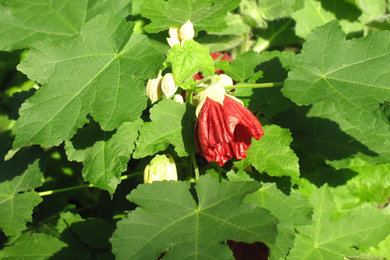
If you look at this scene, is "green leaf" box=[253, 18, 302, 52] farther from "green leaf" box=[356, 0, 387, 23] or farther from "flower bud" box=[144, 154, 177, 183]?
"flower bud" box=[144, 154, 177, 183]

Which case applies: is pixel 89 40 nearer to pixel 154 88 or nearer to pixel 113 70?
pixel 113 70

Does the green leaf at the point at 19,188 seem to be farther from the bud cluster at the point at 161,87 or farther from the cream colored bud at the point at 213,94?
the cream colored bud at the point at 213,94

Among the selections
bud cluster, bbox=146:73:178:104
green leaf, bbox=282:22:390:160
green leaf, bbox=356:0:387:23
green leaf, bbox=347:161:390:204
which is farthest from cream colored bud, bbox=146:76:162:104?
green leaf, bbox=356:0:387:23

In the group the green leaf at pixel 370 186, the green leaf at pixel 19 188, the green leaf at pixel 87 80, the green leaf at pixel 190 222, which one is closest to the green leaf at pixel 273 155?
the green leaf at pixel 190 222

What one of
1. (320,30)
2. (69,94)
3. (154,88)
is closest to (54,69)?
(69,94)

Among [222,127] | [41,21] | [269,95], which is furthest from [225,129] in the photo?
[41,21]

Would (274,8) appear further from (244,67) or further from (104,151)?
(104,151)
